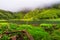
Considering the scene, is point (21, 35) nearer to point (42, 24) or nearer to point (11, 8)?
point (42, 24)

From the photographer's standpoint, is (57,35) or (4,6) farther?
(4,6)

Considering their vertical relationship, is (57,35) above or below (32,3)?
below

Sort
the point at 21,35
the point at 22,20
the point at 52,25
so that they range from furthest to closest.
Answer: the point at 22,20, the point at 52,25, the point at 21,35

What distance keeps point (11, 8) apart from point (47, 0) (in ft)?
0.93

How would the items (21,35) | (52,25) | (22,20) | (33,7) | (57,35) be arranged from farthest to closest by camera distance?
(33,7), (22,20), (52,25), (57,35), (21,35)

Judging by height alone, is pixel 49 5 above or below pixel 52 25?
above

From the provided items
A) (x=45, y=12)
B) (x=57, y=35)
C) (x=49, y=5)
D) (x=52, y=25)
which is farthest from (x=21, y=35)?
(x=49, y=5)

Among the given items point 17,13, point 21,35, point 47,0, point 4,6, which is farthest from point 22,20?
point 21,35

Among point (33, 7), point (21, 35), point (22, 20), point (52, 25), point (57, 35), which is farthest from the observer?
point (33, 7)

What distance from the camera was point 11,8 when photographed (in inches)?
51.2

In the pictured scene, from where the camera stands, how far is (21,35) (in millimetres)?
771

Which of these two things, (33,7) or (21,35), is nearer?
(21,35)

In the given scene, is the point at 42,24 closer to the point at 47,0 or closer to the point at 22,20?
the point at 22,20

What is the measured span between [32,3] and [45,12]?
182 millimetres
